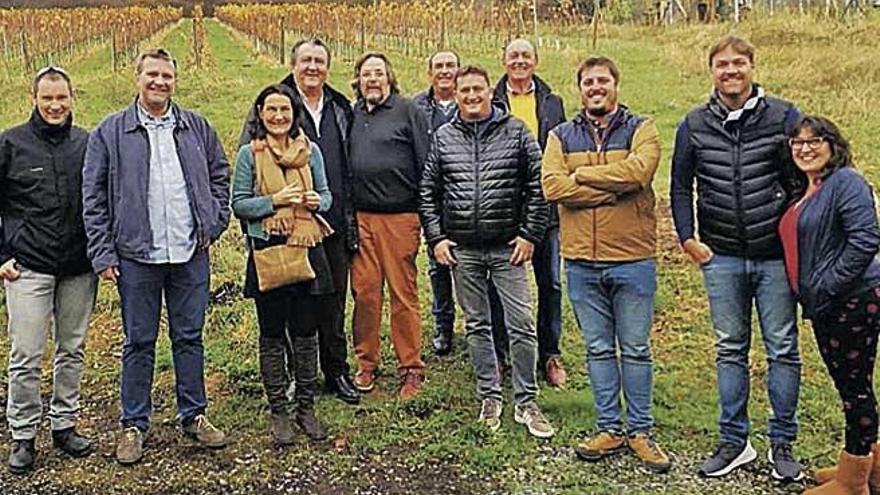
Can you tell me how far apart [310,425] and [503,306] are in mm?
1048

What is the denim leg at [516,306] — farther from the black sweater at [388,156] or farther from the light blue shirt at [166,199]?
the light blue shirt at [166,199]

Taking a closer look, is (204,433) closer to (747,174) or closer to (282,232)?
(282,232)

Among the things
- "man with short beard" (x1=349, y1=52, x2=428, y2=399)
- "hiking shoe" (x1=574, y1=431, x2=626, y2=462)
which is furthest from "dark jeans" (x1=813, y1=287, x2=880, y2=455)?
"man with short beard" (x1=349, y1=52, x2=428, y2=399)

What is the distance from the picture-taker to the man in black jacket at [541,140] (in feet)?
16.4

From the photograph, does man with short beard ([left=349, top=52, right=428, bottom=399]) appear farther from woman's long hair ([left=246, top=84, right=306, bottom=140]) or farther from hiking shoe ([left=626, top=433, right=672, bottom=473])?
hiking shoe ([left=626, top=433, right=672, bottom=473])

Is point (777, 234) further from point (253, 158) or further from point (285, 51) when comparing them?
point (285, 51)

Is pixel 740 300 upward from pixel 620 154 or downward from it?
downward

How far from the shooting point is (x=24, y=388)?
14.5 feet

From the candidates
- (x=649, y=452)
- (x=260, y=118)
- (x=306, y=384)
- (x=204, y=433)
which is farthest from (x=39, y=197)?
(x=649, y=452)

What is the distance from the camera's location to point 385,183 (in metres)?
4.89

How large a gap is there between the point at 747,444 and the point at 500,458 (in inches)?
41.3

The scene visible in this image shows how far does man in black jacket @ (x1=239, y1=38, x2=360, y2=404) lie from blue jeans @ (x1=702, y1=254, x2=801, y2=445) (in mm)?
1753

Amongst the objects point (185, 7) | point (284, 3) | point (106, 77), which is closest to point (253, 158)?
point (106, 77)

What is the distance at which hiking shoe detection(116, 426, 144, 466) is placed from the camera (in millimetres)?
4418
